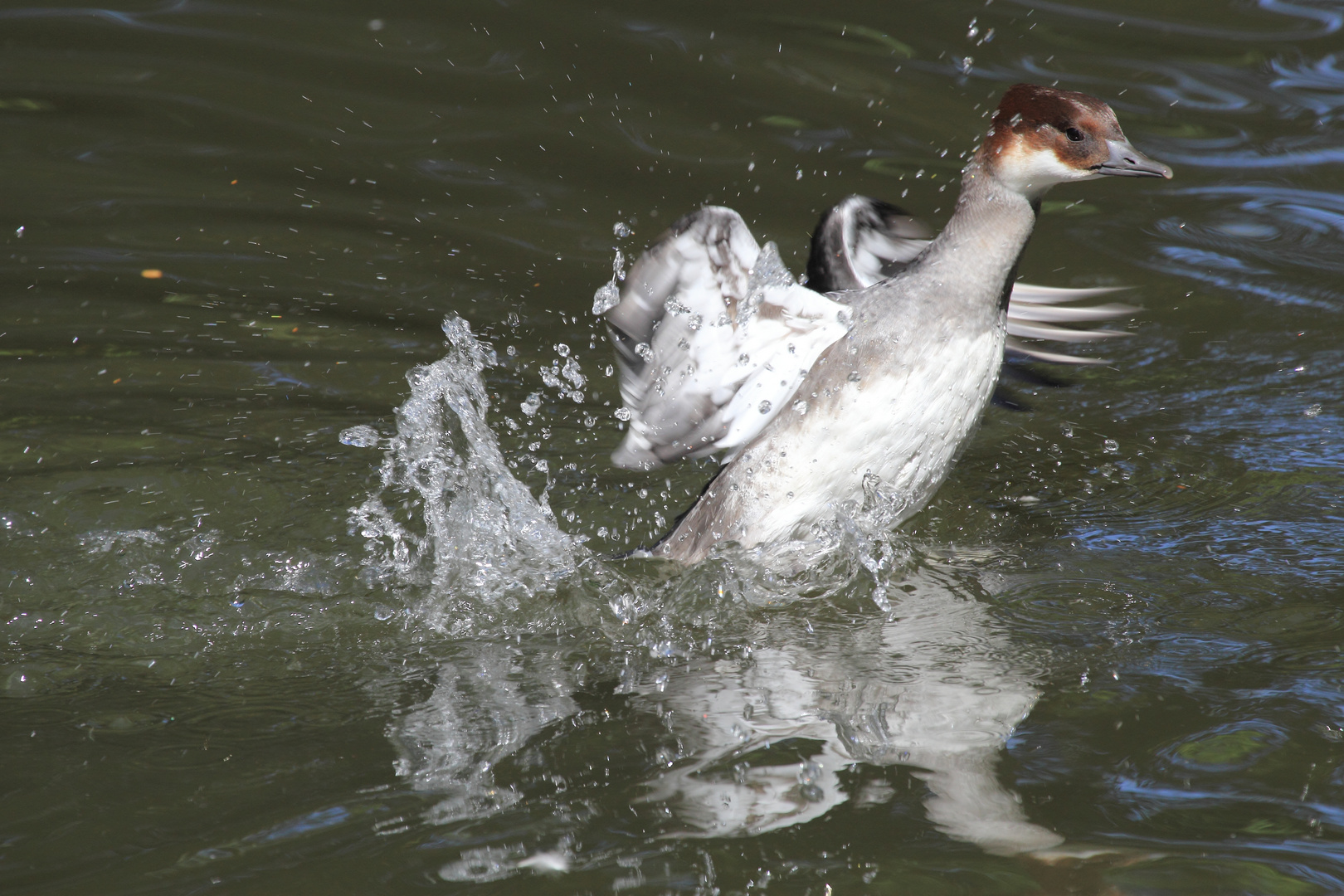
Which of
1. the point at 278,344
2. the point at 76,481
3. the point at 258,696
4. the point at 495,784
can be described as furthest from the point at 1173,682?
the point at 278,344

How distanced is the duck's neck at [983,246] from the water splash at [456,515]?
4.92 ft

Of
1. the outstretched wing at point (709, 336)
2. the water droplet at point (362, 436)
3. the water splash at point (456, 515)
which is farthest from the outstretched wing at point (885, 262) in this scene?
the water droplet at point (362, 436)

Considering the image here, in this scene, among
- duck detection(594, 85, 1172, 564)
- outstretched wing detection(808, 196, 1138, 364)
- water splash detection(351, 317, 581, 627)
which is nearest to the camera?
duck detection(594, 85, 1172, 564)

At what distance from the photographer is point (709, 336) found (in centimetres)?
371

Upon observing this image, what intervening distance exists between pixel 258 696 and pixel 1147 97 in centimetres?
681

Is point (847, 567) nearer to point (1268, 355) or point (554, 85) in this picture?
point (1268, 355)

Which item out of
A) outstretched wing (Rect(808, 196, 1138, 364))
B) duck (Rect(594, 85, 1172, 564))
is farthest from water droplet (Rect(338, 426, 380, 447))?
outstretched wing (Rect(808, 196, 1138, 364))

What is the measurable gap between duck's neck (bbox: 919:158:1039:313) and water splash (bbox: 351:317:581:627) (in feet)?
4.92

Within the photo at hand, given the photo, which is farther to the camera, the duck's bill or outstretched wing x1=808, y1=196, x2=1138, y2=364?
outstretched wing x1=808, y1=196, x2=1138, y2=364

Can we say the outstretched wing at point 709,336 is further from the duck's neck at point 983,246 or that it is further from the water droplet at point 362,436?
the water droplet at point 362,436

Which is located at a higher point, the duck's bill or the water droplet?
the duck's bill

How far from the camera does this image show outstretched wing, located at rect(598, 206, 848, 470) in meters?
3.52

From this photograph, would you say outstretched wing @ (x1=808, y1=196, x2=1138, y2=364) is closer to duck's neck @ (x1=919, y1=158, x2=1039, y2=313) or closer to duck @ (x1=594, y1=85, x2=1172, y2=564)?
duck @ (x1=594, y1=85, x2=1172, y2=564)

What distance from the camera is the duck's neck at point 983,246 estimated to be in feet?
12.3
